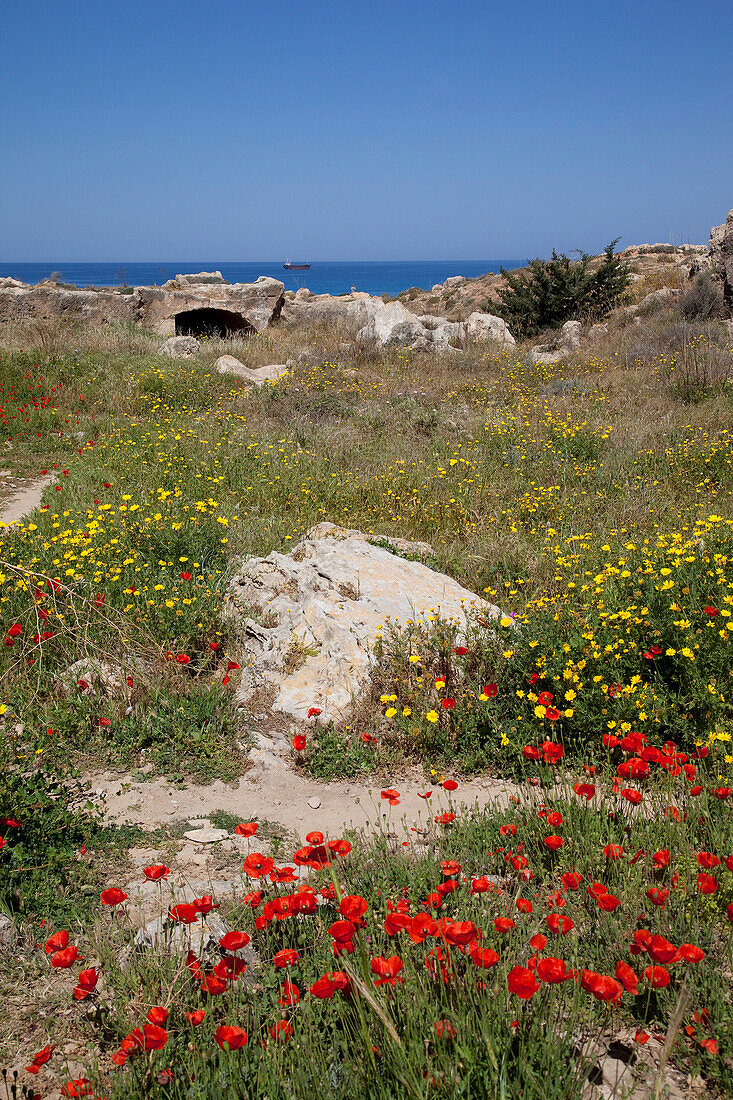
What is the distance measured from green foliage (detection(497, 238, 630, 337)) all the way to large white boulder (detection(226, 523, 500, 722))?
15086mm

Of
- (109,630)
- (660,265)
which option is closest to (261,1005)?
(109,630)

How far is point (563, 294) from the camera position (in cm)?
1844

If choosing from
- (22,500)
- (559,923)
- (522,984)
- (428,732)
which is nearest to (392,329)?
(22,500)

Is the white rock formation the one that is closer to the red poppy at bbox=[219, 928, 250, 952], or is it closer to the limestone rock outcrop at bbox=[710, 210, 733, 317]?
the limestone rock outcrop at bbox=[710, 210, 733, 317]

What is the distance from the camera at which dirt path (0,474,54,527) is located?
788 cm

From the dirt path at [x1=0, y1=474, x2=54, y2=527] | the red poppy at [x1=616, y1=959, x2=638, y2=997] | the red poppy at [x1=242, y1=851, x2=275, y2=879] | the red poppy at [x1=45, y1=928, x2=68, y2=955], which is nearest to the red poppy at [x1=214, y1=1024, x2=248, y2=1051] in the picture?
the red poppy at [x1=242, y1=851, x2=275, y2=879]

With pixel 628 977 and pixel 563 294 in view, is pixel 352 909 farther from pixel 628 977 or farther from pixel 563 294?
pixel 563 294

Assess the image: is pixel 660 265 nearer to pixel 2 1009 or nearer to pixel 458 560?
pixel 458 560

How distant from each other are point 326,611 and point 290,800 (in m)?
1.47

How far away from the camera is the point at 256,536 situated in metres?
6.56

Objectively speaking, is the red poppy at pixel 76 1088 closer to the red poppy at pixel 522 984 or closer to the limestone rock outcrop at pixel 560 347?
the red poppy at pixel 522 984

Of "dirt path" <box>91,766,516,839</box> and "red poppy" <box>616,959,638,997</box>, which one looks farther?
"dirt path" <box>91,766,516,839</box>

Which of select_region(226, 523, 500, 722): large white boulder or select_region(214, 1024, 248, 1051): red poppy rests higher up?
select_region(214, 1024, 248, 1051): red poppy

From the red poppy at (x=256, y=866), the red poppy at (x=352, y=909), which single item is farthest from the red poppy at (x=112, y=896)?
the red poppy at (x=352, y=909)
